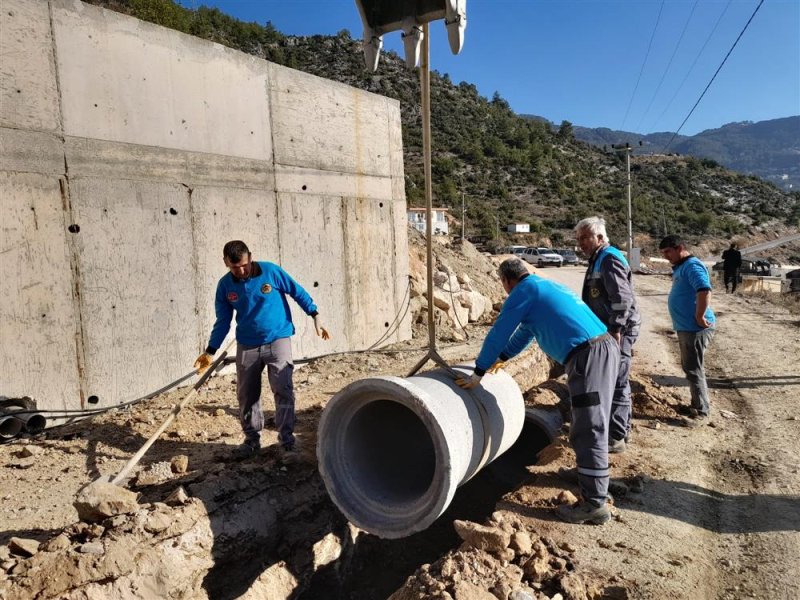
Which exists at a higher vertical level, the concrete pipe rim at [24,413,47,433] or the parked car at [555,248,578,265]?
the parked car at [555,248,578,265]

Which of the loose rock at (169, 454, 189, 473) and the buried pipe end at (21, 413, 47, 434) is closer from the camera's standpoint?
the loose rock at (169, 454, 189, 473)

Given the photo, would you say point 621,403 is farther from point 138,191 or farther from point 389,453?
point 138,191

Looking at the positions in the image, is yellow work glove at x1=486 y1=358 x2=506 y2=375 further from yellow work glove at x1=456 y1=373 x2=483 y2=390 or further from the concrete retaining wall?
the concrete retaining wall

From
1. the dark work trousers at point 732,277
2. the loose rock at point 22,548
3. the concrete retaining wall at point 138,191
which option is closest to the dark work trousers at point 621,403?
the loose rock at point 22,548

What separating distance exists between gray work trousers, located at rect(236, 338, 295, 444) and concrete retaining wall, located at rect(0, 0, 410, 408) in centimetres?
182

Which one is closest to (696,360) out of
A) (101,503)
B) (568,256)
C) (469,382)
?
(469,382)

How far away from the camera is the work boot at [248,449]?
13.0ft

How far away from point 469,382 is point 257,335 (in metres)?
1.57

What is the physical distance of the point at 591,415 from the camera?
318cm

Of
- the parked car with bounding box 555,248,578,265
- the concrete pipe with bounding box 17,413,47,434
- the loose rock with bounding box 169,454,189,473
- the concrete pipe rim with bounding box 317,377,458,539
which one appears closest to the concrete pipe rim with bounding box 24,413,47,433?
the concrete pipe with bounding box 17,413,47,434

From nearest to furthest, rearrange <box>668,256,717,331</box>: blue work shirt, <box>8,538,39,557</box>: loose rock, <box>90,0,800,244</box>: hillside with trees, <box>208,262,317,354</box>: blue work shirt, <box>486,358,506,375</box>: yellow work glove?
1. <box>8,538,39,557</box>: loose rock
2. <box>486,358,506,375</box>: yellow work glove
3. <box>208,262,317,354</box>: blue work shirt
4. <box>668,256,717,331</box>: blue work shirt
5. <box>90,0,800,244</box>: hillside with trees

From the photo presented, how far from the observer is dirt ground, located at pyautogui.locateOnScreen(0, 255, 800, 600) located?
Answer: 2672mm

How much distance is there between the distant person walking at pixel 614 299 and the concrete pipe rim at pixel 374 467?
1532mm

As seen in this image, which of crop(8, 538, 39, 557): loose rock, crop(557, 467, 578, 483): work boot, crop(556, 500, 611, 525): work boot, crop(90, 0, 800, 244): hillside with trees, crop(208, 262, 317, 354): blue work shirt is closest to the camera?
crop(8, 538, 39, 557): loose rock
